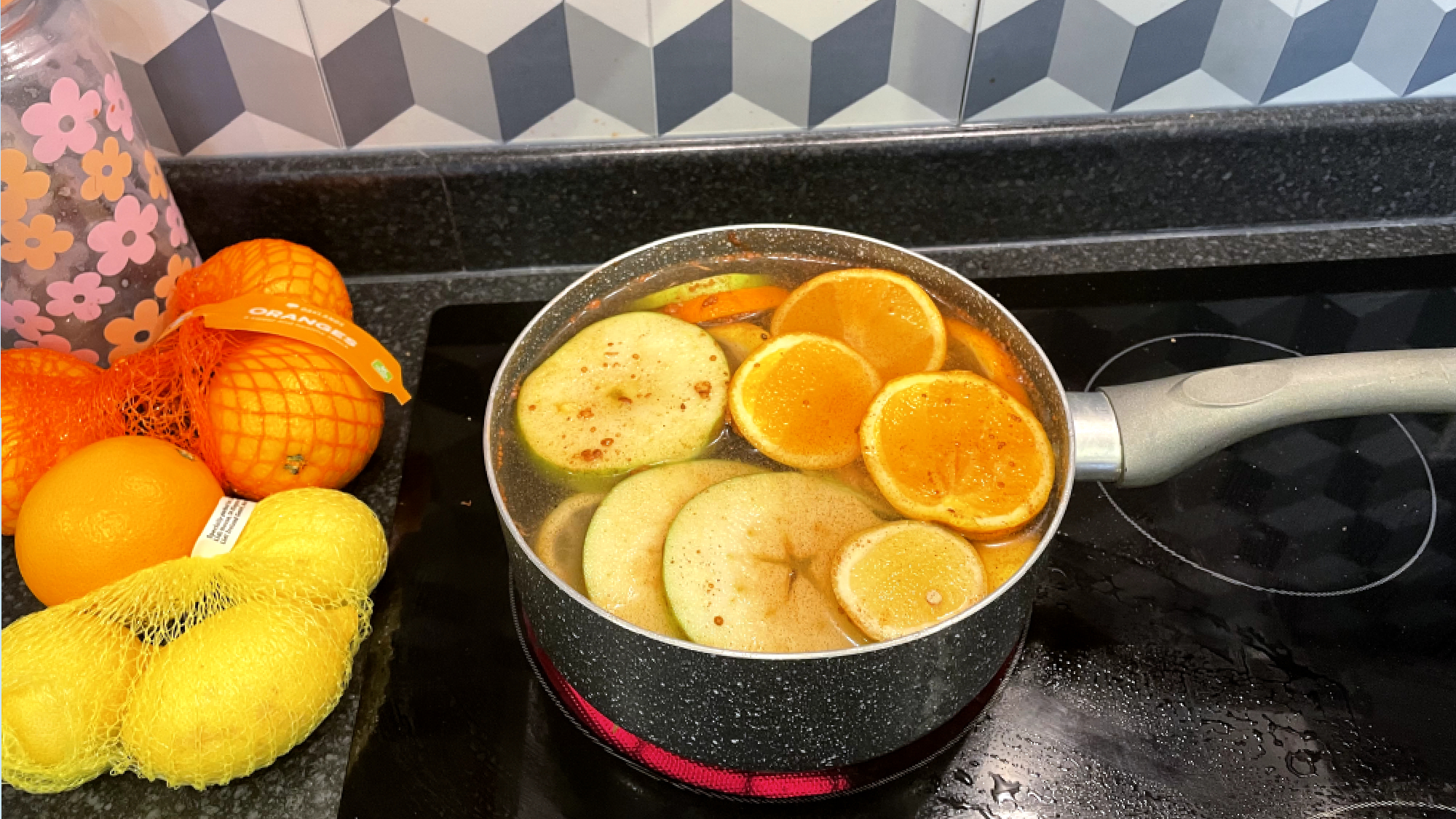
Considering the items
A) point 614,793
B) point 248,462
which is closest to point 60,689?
point 248,462

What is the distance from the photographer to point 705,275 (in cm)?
72

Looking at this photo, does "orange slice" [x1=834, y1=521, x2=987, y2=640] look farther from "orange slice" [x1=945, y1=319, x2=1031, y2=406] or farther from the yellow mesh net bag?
the yellow mesh net bag

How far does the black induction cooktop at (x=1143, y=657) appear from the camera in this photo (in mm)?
624

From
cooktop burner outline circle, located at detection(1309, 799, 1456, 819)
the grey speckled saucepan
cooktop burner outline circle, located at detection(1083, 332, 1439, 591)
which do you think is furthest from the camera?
cooktop burner outline circle, located at detection(1083, 332, 1439, 591)

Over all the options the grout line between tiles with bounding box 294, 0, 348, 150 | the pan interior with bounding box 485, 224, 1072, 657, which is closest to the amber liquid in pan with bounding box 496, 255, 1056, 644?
the pan interior with bounding box 485, 224, 1072, 657

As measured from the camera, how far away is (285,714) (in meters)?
0.62

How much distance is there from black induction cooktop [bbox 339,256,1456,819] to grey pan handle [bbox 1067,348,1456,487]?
14 centimetres

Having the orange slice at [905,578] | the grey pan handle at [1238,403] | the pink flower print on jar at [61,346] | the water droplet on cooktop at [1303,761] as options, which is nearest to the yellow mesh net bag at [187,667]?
the pink flower print on jar at [61,346]

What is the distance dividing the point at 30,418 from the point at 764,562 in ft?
1.71

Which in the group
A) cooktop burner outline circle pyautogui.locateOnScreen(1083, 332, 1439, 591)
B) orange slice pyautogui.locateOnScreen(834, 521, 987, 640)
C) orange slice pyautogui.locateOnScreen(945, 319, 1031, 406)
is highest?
orange slice pyautogui.locateOnScreen(945, 319, 1031, 406)

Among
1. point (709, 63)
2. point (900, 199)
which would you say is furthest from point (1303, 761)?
point (709, 63)

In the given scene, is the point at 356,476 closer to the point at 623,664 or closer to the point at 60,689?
the point at 60,689

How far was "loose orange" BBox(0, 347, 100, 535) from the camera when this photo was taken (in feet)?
2.29

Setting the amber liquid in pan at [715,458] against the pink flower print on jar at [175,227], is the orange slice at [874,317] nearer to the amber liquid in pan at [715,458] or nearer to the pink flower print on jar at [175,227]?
the amber liquid in pan at [715,458]
